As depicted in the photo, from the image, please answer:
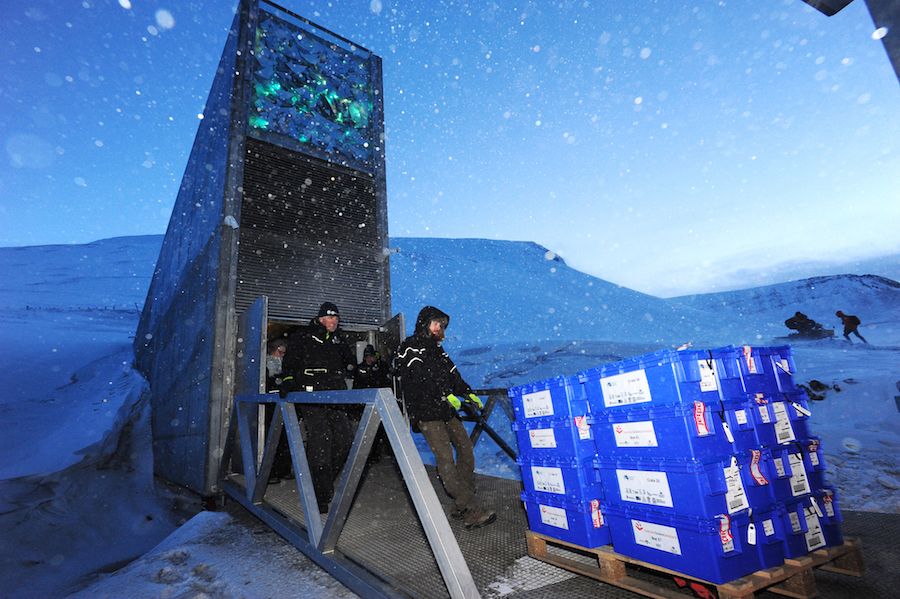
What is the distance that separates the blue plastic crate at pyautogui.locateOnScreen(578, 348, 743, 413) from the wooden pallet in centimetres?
92

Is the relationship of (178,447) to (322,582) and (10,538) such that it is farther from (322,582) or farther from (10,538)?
(322,582)

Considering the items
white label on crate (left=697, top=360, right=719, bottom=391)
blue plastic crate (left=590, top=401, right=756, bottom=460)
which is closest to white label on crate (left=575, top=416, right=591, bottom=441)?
blue plastic crate (left=590, top=401, right=756, bottom=460)

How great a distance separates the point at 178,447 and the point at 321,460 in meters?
5.28

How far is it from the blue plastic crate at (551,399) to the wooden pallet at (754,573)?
2.92 feet

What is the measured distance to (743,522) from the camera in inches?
90.0

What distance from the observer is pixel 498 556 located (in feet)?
10.5

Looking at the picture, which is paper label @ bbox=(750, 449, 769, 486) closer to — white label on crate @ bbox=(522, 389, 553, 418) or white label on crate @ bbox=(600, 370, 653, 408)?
white label on crate @ bbox=(600, 370, 653, 408)

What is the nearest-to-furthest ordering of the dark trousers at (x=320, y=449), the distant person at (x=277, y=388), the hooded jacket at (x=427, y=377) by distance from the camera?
the hooded jacket at (x=427, y=377) < the dark trousers at (x=320, y=449) < the distant person at (x=277, y=388)

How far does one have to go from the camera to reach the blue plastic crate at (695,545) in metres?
2.18

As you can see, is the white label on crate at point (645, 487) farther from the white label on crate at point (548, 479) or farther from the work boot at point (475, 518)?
the work boot at point (475, 518)

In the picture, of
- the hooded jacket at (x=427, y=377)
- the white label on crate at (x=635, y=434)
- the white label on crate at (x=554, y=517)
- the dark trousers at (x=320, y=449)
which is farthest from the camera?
the dark trousers at (x=320, y=449)

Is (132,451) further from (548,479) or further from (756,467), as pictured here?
(756,467)

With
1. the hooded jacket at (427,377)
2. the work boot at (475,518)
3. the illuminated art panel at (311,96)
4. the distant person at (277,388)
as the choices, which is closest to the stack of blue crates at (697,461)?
the work boot at (475,518)

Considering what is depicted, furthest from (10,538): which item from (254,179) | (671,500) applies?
(671,500)
